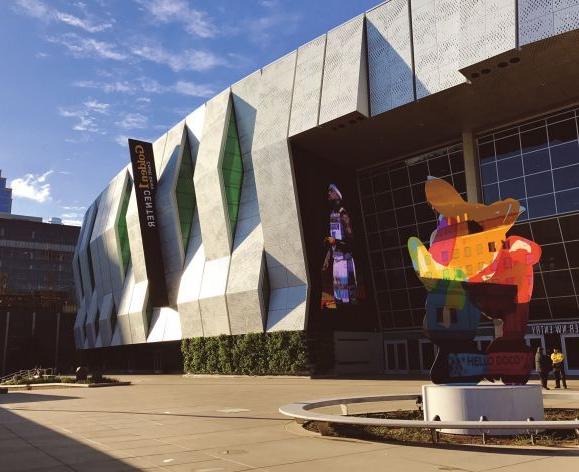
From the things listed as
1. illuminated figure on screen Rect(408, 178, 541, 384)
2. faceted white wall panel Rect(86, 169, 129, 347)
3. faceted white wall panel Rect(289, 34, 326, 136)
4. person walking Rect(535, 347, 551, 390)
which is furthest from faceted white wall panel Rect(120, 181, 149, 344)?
illuminated figure on screen Rect(408, 178, 541, 384)

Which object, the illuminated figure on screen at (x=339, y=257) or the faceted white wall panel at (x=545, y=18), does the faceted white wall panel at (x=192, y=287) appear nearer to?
the illuminated figure on screen at (x=339, y=257)

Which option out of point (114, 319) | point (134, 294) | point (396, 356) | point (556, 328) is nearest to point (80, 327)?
point (114, 319)

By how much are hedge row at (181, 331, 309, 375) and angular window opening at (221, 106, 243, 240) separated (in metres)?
8.35

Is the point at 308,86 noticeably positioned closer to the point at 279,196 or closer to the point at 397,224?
the point at 279,196

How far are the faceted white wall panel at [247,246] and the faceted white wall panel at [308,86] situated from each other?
15.6 feet

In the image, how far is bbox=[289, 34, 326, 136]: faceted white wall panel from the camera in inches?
1335

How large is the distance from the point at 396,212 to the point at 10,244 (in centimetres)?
10059

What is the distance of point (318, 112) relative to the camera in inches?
1316

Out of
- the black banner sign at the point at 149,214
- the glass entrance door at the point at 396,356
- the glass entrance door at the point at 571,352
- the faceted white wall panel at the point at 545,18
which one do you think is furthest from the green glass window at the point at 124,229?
the faceted white wall panel at the point at 545,18

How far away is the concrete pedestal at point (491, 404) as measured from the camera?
1038 centimetres

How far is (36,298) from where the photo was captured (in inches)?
3388

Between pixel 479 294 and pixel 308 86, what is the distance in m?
24.8

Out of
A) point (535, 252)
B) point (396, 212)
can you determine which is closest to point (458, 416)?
point (535, 252)

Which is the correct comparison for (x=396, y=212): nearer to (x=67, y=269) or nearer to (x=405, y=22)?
(x=405, y=22)
